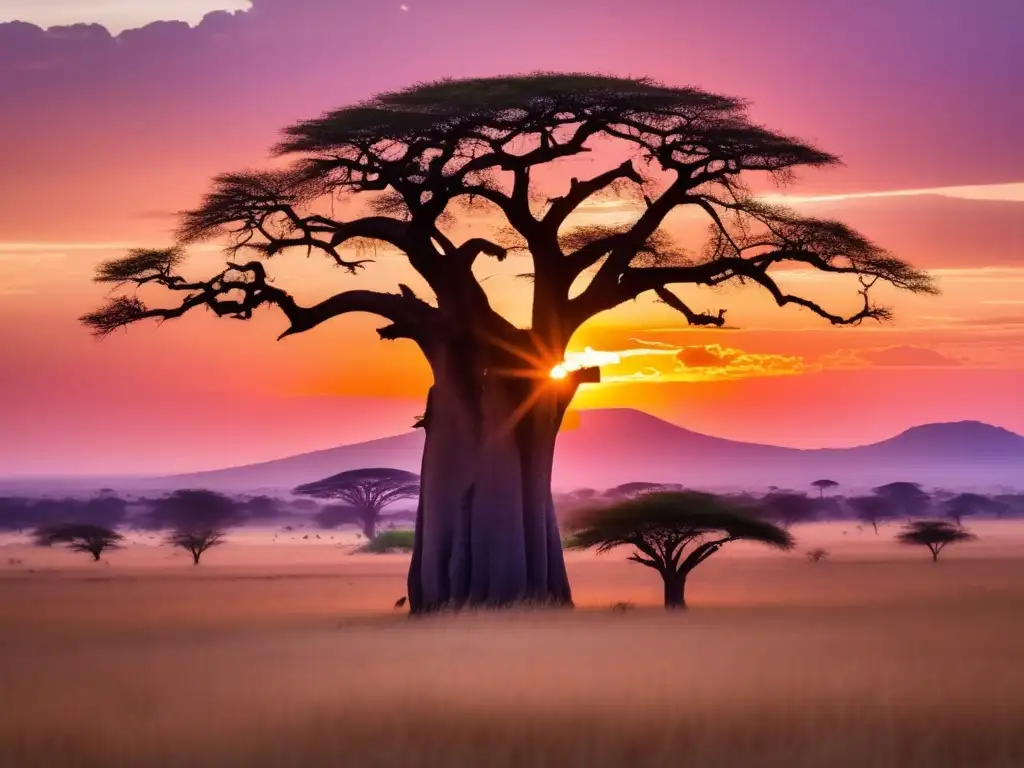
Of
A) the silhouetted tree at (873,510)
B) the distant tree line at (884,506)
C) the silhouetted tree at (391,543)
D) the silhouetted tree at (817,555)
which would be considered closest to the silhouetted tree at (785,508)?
the distant tree line at (884,506)

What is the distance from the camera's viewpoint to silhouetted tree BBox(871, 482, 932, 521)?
125863mm

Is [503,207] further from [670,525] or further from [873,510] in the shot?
[873,510]

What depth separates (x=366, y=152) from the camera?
29.5m

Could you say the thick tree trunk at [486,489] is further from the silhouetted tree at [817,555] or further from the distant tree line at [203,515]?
the distant tree line at [203,515]

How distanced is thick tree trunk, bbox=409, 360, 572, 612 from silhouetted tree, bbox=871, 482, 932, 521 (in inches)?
3793

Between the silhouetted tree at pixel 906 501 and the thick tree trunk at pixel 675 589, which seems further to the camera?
the silhouetted tree at pixel 906 501

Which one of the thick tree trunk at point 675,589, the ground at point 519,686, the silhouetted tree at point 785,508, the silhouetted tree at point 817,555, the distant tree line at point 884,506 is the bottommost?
the ground at point 519,686

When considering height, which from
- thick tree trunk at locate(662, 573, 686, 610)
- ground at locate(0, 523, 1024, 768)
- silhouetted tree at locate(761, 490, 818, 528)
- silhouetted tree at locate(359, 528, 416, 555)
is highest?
silhouetted tree at locate(761, 490, 818, 528)

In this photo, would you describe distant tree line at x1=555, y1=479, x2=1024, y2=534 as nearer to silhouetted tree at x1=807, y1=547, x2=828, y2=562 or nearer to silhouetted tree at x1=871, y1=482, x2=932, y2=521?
silhouetted tree at x1=871, y1=482, x2=932, y2=521

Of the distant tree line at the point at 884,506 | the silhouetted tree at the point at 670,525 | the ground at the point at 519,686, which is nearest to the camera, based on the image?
the ground at the point at 519,686

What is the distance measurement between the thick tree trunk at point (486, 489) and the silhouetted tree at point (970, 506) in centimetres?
9218

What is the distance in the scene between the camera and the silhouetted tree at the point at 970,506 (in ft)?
415

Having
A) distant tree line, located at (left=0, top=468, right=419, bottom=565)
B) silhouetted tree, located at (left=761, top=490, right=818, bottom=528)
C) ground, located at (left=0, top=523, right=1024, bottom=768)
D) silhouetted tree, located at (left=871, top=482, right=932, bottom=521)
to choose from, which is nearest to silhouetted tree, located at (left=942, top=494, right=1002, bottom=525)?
silhouetted tree, located at (left=871, top=482, right=932, bottom=521)

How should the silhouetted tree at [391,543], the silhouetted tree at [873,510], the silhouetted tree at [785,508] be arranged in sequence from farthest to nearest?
the silhouetted tree at [873,510] < the silhouetted tree at [785,508] < the silhouetted tree at [391,543]
